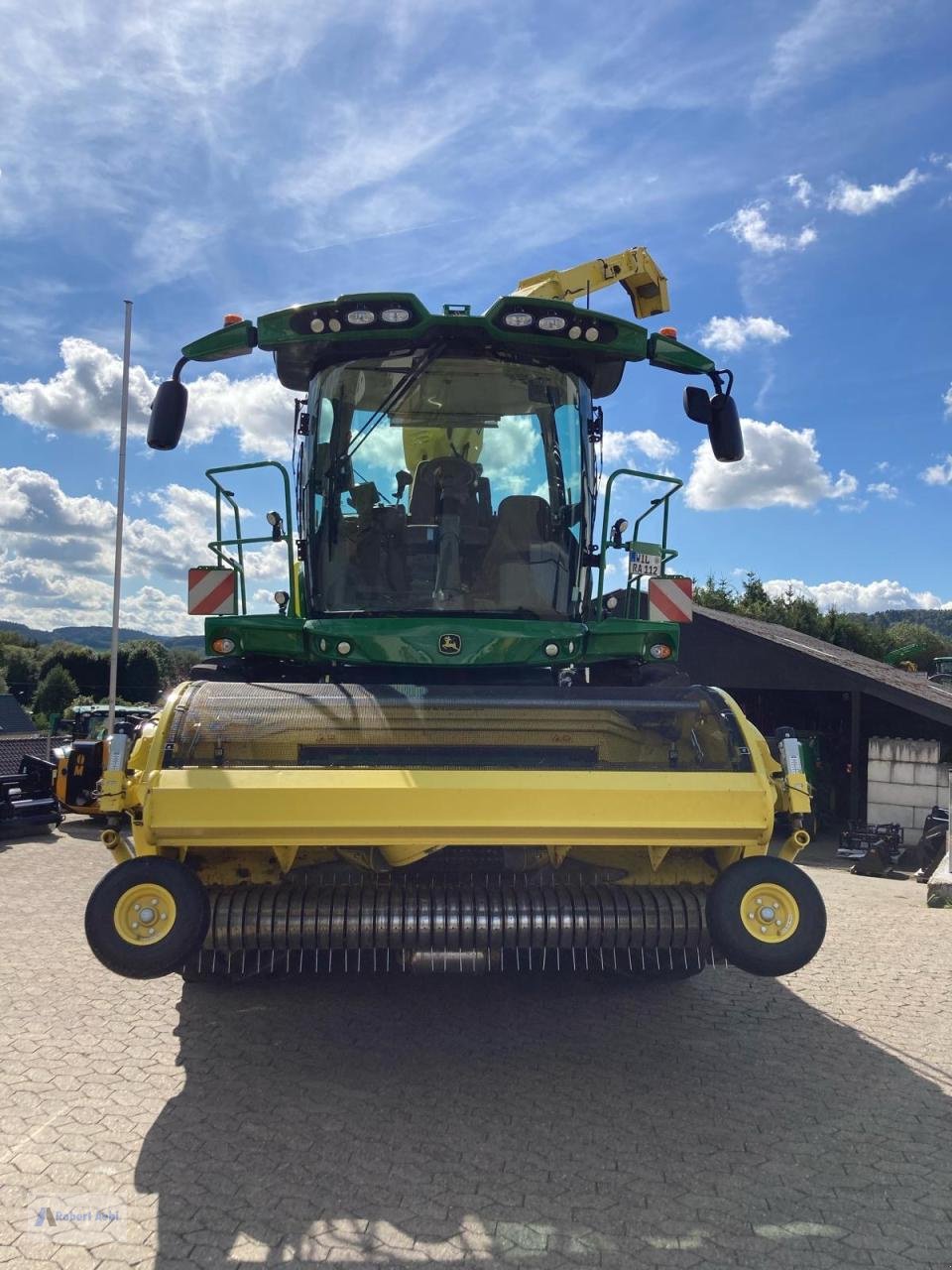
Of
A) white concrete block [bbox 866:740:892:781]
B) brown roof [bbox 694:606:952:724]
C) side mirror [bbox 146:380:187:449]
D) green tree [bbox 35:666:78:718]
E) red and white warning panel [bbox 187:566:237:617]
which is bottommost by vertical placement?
green tree [bbox 35:666:78:718]

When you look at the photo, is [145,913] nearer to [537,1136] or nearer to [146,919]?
[146,919]

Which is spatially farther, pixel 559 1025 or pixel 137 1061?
pixel 559 1025

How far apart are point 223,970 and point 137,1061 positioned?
528 mm

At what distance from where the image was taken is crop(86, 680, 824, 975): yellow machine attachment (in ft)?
11.0

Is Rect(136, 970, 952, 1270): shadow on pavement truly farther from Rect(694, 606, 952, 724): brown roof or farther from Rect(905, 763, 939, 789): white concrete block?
Rect(905, 763, 939, 789): white concrete block

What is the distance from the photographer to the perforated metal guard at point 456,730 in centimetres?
367

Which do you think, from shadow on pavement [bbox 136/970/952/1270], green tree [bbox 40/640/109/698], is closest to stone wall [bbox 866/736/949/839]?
shadow on pavement [bbox 136/970/952/1270]

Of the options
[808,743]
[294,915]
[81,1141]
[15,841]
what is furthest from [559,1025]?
[808,743]

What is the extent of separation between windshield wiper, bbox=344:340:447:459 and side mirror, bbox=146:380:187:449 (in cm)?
87

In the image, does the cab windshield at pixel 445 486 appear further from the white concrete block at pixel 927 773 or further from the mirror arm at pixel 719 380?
the white concrete block at pixel 927 773

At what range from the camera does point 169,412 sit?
5.05 meters

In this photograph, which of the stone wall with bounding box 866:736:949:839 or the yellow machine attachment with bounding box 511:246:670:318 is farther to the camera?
the stone wall with bounding box 866:736:949:839

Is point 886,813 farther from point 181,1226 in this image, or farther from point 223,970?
point 181,1226

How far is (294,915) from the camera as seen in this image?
140 inches
